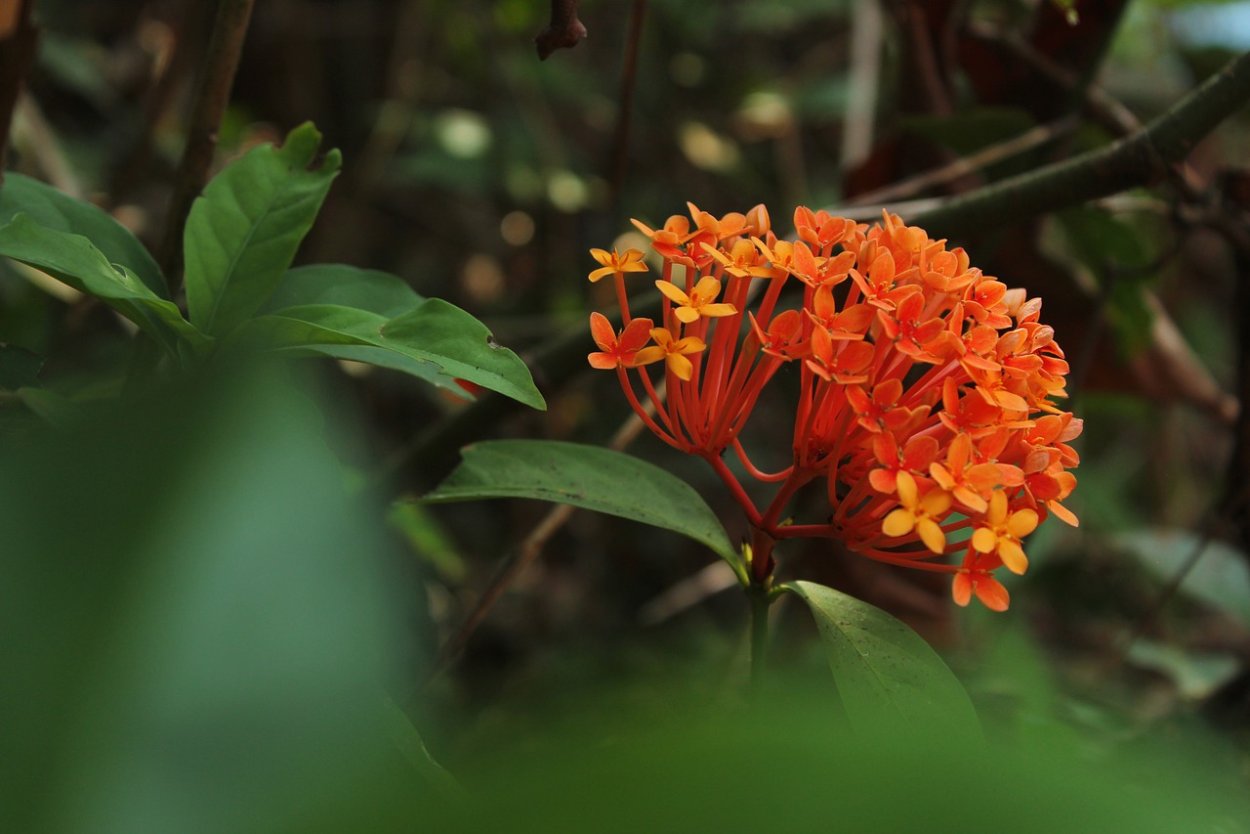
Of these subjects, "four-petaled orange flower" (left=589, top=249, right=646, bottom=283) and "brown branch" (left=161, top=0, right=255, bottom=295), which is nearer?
"four-petaled orange flower" (left=589, top=249, right=646, bottom=283)

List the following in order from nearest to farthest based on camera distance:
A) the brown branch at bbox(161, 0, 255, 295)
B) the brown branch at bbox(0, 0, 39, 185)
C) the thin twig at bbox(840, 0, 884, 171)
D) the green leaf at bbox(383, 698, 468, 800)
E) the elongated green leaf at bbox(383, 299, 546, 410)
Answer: the green leaf at bbox(383, 698, 468, 800), the elongated green leaf at bbox(383, 299, 546, 410), the brown branch at bbox(161, 0, 255, 295), the brown branch at bbox(0, 0, 39, 185), the thin twig at bbox(840, 0, 884, 171)

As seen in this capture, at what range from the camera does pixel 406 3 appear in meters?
2.34

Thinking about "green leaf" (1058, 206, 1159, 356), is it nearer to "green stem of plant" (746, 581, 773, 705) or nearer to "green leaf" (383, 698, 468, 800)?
"green stem of plant" (746, 581, 773, 705)

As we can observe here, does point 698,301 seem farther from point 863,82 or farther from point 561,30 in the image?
point 863,82

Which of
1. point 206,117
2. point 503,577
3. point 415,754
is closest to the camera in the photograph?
point 415,754

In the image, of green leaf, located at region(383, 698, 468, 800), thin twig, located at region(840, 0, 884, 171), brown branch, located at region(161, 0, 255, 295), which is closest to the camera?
green leaf, located at region(383, 698, 468, 800)

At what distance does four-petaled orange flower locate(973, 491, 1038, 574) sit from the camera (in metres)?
0.60

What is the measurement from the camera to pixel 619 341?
2.32 feet

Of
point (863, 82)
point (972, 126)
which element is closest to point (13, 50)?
point (972, 126)

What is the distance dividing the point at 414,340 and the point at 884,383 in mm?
296

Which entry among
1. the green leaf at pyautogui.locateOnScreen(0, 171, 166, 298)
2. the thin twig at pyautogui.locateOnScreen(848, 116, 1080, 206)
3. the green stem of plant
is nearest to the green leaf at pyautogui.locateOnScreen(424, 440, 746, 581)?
the green stem of plant

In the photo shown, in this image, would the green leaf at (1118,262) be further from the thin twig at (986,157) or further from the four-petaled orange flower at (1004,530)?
the four-petaled orange flower at (1004,530)

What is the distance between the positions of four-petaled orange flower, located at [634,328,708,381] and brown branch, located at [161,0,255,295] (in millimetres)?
464

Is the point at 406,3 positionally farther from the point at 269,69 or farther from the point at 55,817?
the point at 55,817
